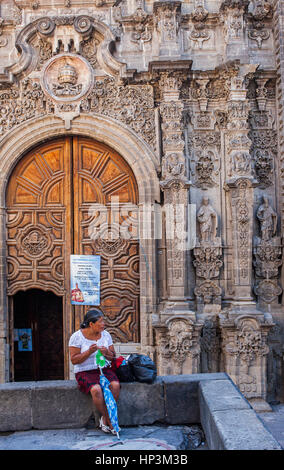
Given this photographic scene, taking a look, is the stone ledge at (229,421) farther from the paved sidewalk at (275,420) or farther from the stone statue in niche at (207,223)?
the stone statue in niche at (207,223)

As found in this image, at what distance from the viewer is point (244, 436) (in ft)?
11.5

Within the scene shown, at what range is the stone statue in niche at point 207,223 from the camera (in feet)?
29.1

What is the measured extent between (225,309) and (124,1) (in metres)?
6.03

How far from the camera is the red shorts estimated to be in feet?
16.2

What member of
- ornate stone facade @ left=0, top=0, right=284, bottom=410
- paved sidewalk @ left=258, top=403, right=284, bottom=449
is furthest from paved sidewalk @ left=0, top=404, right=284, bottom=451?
ornate stone facade @ left=0, top=0, right=284, bottom=410

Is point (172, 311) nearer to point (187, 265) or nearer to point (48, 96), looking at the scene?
point (187, 265)

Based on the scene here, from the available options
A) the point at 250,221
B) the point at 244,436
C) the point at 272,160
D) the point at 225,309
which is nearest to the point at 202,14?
the point at 272,160

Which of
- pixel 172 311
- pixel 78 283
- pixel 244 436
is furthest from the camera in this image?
pixel 78 283

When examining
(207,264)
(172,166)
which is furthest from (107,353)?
(172,166)

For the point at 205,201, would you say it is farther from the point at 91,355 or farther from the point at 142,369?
the point at 91,355

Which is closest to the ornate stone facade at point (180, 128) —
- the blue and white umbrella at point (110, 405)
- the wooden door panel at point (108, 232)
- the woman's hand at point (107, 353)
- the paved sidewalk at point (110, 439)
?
the wooden door panel at point (108, 232)

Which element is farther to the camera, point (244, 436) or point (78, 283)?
point (78, 283)

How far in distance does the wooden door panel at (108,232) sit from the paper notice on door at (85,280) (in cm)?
12
